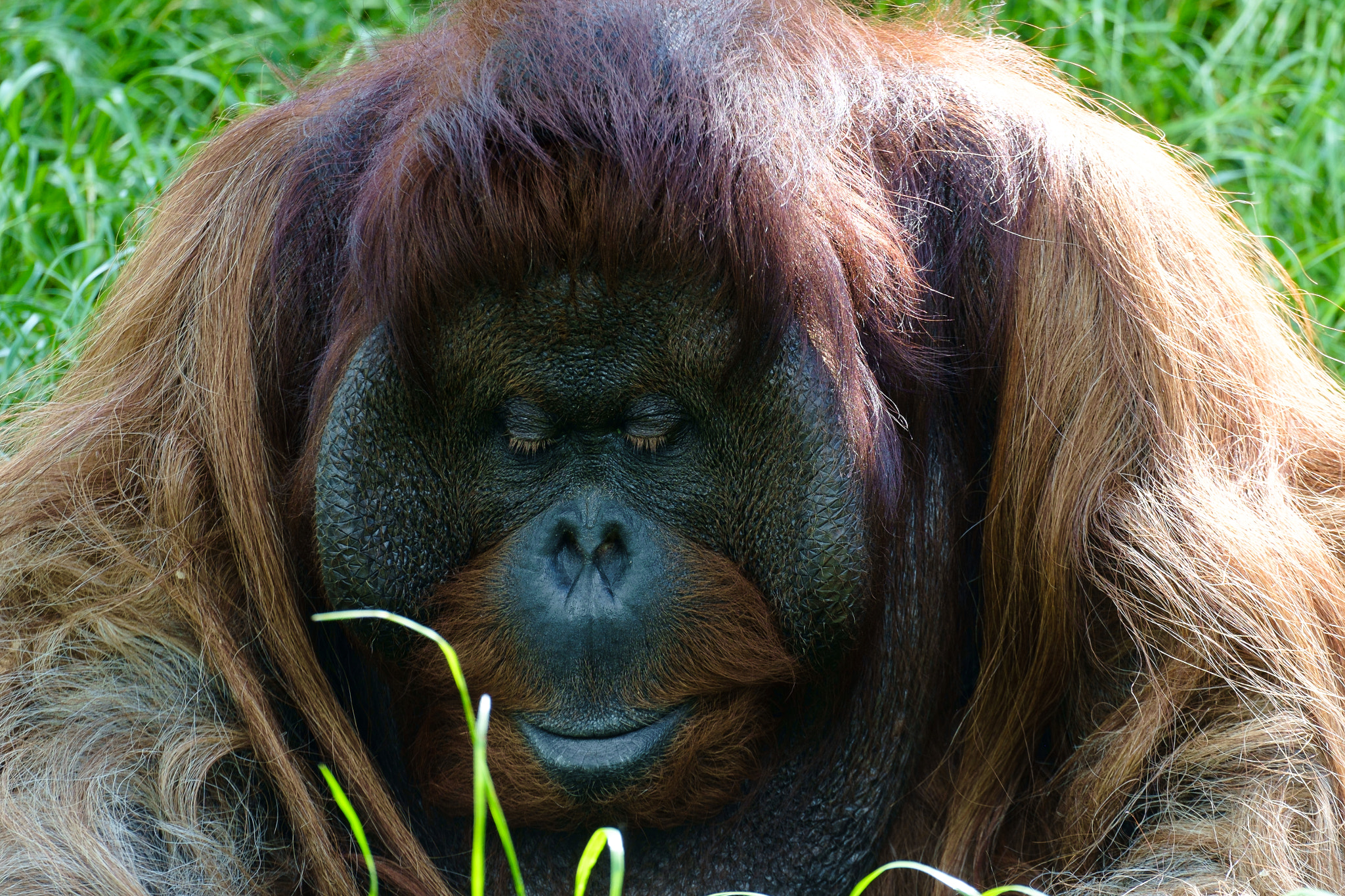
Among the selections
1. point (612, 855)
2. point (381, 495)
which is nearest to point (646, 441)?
point (381, 495)

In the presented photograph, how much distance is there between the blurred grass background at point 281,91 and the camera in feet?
11.1

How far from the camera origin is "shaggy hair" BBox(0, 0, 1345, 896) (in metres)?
1.98

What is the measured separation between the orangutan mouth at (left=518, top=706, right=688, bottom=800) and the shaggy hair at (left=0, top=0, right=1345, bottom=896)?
1.10 feet

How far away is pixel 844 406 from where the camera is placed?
80.0 inches

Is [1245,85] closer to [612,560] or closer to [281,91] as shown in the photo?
[281,91]

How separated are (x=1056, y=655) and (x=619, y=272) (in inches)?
31.6

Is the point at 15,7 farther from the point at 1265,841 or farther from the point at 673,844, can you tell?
the point at 1265,841

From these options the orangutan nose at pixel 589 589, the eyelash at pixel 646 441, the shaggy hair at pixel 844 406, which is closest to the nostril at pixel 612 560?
the orangutan nose at pixel 589 589

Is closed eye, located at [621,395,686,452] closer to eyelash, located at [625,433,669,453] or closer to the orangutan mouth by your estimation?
→ eyelash, located at [625,433,669,453]

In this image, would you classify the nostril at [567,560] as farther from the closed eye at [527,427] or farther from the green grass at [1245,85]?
the green grass at [1245,85]

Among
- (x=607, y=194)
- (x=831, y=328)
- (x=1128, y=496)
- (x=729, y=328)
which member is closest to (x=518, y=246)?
(x=607, y=194)

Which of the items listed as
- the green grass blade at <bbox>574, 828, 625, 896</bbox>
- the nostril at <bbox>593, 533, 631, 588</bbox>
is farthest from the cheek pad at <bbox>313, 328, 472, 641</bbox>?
the green grass blade at <bbox>574, 828, 625, 896</bbox>

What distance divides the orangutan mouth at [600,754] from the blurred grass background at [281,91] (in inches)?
63.7

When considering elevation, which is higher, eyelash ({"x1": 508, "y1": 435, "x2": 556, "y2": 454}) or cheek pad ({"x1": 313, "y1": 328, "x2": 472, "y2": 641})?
eyelash ({"x1": 508, "y1": 435, "x2": 556, "y2": 454})
